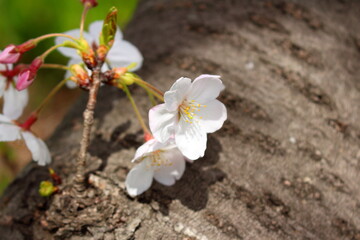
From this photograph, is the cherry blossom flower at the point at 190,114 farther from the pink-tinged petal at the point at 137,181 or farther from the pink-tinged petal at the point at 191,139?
the pink-tinged petal at the point at 137,181

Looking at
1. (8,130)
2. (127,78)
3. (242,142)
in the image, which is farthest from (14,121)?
(242,142)

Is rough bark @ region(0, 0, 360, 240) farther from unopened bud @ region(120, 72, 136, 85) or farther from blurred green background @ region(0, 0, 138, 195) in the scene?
blurred green background @ region(0, 0, 138, 195)

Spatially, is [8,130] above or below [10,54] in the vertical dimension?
below

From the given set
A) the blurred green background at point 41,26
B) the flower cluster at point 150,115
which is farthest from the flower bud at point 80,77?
the blurred green background at point 41,26

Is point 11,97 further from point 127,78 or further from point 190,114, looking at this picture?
point 190,114

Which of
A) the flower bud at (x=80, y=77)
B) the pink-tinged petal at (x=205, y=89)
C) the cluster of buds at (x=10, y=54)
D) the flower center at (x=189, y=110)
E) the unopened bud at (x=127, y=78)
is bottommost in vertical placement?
the flower center at (x=189, y=110)

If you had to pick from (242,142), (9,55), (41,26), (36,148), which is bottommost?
(41,26)
